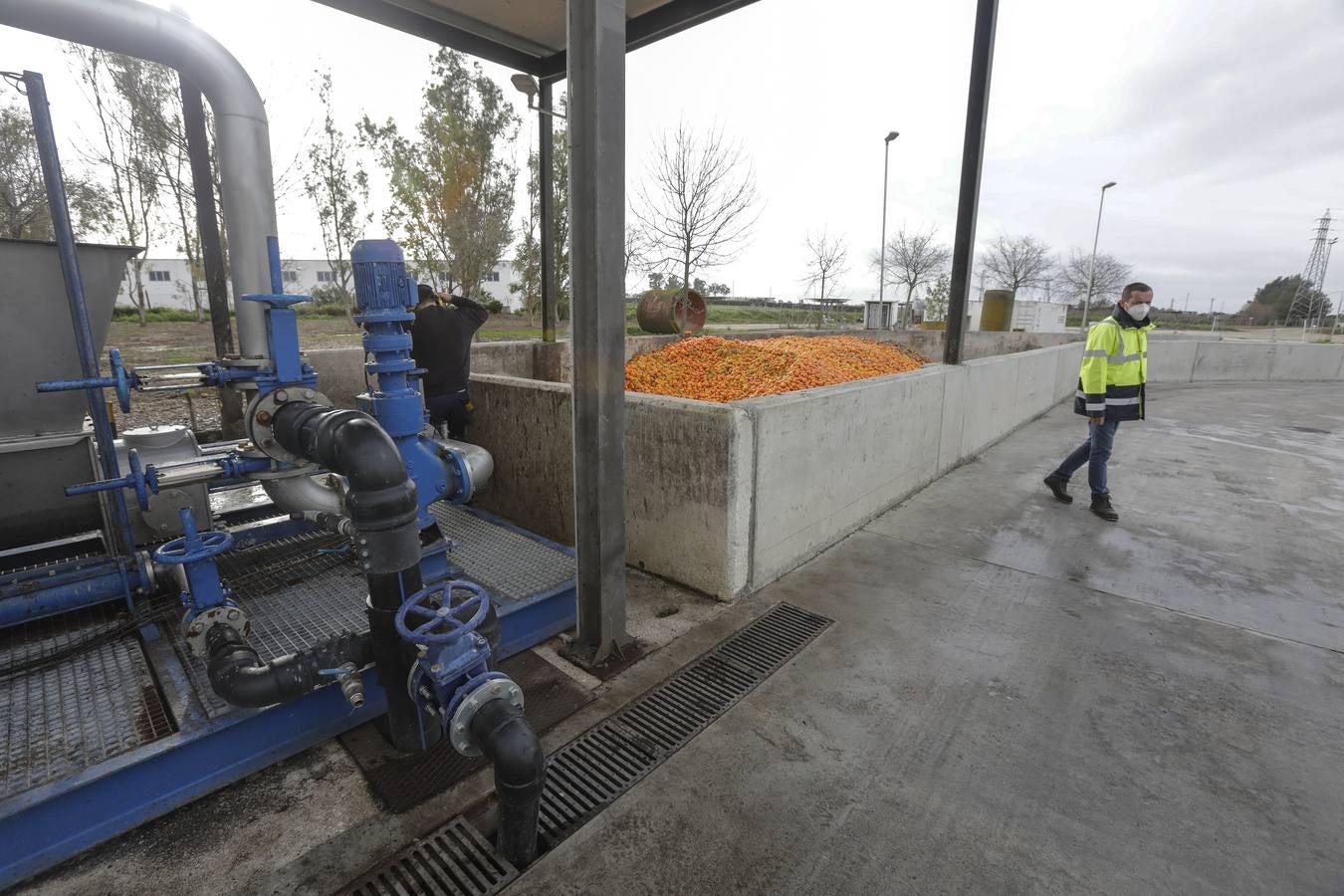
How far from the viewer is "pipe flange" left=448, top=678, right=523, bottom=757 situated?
1.78m

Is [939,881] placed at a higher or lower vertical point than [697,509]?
lower

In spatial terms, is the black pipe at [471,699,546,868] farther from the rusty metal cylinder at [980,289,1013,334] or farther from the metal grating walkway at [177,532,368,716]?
the rusty metal cylinder at [980,289,1013,334]

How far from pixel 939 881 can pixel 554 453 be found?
10.3ft

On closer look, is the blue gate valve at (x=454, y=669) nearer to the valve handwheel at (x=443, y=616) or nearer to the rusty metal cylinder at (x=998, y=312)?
the valve handwheel at (x=443, y=616)

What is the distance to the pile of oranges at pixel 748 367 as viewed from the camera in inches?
253

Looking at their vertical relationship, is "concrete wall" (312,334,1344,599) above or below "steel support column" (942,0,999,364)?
below

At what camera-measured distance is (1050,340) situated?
16219mm

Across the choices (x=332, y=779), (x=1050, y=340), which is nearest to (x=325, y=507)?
(x=332, y=779)

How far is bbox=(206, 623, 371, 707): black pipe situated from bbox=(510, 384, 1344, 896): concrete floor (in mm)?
1006

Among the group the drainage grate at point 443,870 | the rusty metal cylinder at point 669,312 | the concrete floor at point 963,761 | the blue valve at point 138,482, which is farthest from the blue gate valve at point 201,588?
the rusty metal cylinder at point 669,312

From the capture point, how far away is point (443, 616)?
1862 millimetres

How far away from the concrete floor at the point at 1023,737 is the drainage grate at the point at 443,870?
0.13 m

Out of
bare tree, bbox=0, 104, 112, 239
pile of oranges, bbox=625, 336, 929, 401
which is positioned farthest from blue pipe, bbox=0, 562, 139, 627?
bare tree, bbox=0, 104, 112, 239

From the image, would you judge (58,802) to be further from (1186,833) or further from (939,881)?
(1186,833)
